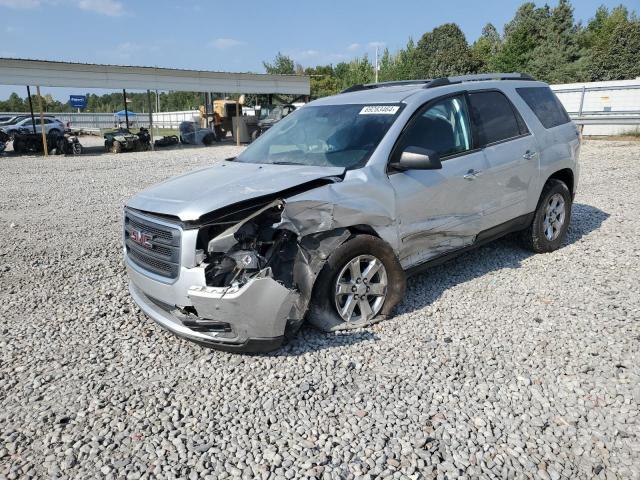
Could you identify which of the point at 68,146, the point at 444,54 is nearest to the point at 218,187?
the point at 68,146

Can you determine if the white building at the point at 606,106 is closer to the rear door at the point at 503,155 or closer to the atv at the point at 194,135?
the rear door at the point at 503,155

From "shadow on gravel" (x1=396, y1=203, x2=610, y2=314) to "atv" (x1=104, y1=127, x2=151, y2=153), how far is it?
2111 centimetres

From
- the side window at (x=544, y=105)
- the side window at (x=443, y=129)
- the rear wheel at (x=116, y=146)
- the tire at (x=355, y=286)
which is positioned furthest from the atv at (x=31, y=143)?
the tire at (x=355, y=286)

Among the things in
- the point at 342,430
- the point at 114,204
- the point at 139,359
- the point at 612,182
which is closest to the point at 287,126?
the point at 139,359

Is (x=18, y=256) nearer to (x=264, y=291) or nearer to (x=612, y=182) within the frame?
(x=264, y=291)

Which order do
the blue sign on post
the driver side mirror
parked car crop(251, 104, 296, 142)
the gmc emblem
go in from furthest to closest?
1. the blue sign on post
2. parked car crop(251, 104, 296, 142)
3. the driver side mirror
4. the gmc emblem

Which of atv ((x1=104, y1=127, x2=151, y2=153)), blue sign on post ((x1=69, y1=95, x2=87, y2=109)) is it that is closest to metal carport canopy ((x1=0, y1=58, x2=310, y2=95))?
atv ((x1=104, y1=127, x2=151, y2=153))

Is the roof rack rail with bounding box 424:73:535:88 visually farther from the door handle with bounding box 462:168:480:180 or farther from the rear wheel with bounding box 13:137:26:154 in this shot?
the rear wheel with bounding box 13:137:26:154

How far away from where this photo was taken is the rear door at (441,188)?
4.05 m

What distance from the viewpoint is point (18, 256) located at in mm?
A: 6039

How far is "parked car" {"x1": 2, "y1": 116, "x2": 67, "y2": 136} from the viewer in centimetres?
2470

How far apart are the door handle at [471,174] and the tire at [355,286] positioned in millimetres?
1127

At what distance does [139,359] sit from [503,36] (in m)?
88.3

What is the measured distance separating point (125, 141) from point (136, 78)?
3.39 meters
